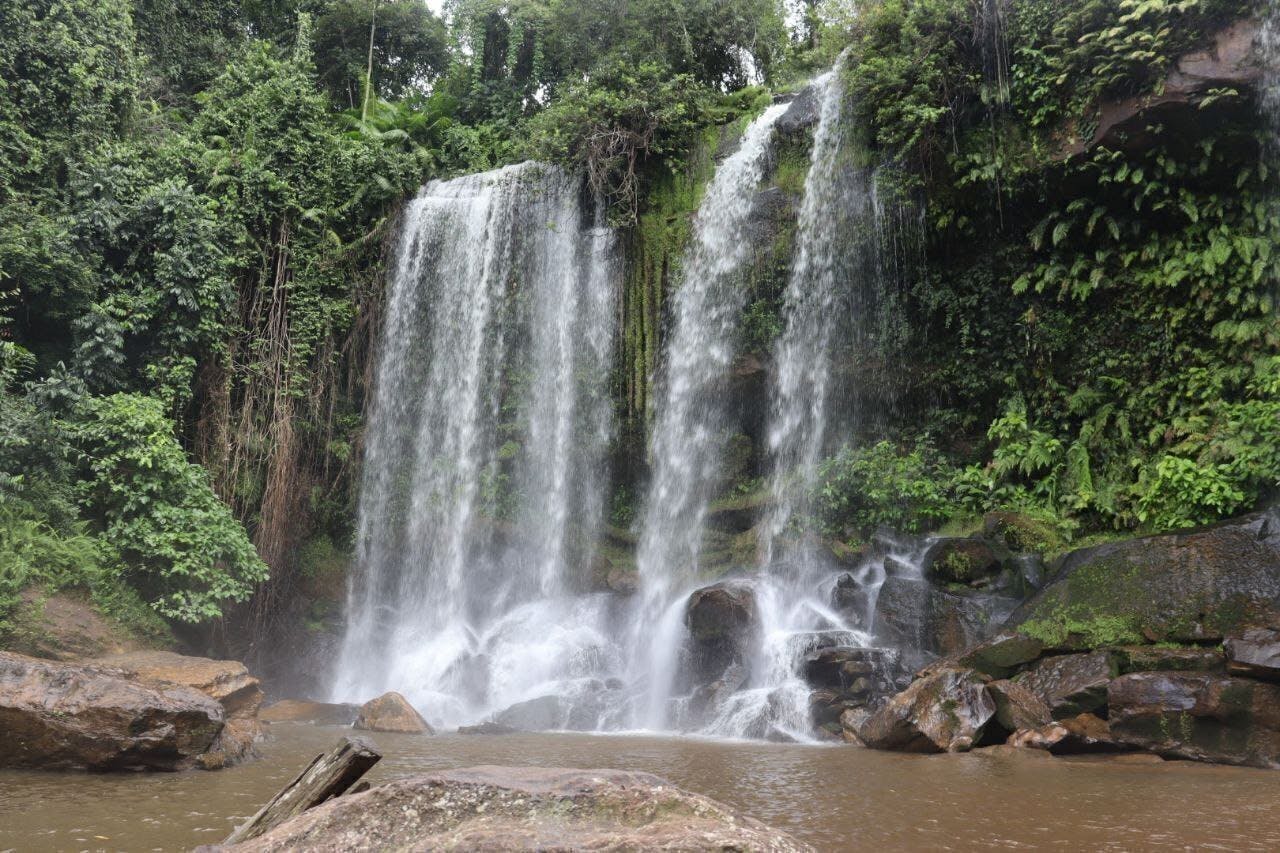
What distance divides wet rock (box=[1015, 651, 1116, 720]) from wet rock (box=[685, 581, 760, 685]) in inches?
128

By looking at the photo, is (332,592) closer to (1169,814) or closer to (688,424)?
(688,424)

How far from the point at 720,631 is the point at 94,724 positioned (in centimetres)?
624

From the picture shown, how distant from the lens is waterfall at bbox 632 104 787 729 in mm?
13367

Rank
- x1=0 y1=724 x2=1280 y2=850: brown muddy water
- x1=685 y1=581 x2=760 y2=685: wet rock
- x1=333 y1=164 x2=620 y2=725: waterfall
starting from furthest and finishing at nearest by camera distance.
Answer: x1=333 y1=164 x2=620 y2=725: waterfall
x1=685 y1=581 x2=760 y2=685: wet rock
x1=0 y1=724 x2=1280 y2=850: brown muddy water

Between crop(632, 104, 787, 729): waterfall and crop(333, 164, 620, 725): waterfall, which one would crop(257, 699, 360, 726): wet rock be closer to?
crop(333, 164, 620, 725): waterfall

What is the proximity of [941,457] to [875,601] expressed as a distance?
3233 mm

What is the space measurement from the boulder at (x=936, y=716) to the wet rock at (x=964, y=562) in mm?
1877

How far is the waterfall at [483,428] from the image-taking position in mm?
13758

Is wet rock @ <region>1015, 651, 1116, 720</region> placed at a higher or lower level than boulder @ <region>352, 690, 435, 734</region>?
higher

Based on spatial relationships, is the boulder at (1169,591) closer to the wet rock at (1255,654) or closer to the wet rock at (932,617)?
the wet rock at (1255,654)

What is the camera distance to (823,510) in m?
12.0

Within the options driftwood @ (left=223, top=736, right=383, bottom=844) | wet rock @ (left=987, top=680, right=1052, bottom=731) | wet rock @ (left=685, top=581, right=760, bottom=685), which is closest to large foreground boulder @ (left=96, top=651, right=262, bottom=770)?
driftwood @ (left=223, top=736, right=383, bottom=844)

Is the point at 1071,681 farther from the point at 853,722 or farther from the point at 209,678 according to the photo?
the point at 209,678

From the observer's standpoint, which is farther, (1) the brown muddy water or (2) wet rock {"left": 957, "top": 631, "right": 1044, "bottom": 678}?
(2) wet rock {"left": 957, "top": 631, "right": 1044, "bottom": 678}
